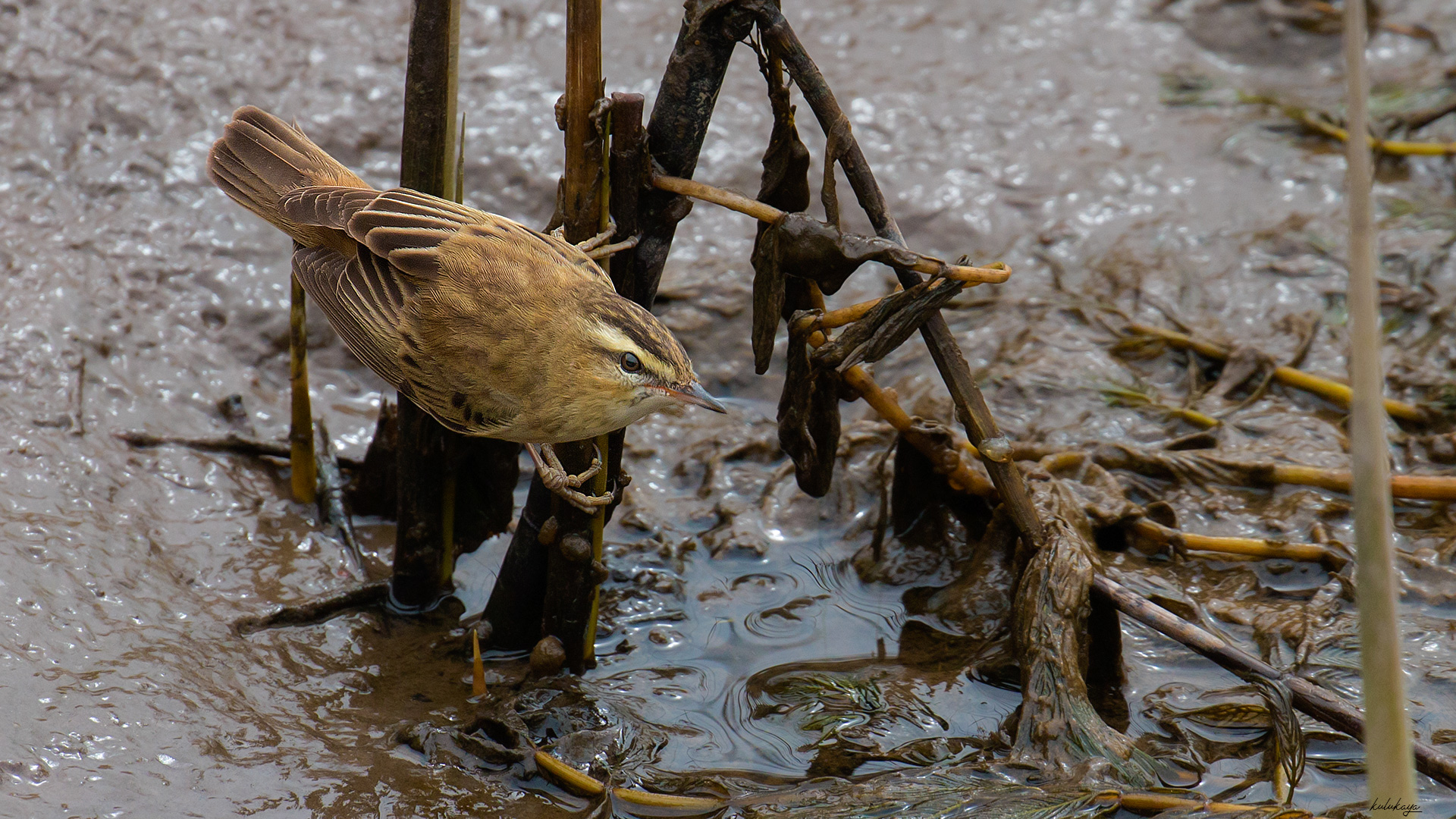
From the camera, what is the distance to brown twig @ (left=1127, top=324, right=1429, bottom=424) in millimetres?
5137

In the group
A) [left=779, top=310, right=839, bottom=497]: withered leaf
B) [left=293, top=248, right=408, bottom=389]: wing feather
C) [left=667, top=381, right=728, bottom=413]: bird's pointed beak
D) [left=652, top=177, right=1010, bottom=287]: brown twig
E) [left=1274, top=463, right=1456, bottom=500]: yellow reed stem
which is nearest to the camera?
[left=652, top=177, right=1010, bottom=287]: brown twig

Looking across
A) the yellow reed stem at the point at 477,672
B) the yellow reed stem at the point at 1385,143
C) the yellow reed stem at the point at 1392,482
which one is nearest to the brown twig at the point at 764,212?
the yellow reed stem at the point at 477,672

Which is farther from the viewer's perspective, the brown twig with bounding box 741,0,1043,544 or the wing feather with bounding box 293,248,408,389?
the wing feather with bounding box 293,248,408,389

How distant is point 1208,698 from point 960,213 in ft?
11.0

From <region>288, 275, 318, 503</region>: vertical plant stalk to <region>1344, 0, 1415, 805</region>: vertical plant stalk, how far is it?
11.4 feet

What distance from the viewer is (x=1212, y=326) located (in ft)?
19.0

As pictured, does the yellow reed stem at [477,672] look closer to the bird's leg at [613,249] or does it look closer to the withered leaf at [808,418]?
the withered leaf at [808,418]

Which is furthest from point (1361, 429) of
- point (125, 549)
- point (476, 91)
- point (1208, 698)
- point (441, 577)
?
point (476, 91)

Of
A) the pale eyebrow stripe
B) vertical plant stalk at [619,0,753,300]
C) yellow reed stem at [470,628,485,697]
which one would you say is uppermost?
vertical plant stalk at [619,0,753,300]

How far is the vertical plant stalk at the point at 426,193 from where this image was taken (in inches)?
139

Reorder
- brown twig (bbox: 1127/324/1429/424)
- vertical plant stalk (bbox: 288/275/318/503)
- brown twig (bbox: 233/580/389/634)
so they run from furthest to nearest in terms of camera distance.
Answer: brown twig (bbox: 1127/324/1429/424) < vertical plant stalk (bbox: 288/275/318/503) < brown twig (bbox: 233/580/389/634)

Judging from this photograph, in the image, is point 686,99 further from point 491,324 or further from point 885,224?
point 491,324

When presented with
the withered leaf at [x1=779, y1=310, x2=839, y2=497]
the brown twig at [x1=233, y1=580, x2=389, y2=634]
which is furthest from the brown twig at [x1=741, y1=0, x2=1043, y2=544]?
the brown twig at [x1=233, y1=580, x2=389, y2=634]

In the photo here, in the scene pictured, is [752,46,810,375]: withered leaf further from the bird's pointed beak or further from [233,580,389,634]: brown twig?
[233,580,389,634]: brown twig
